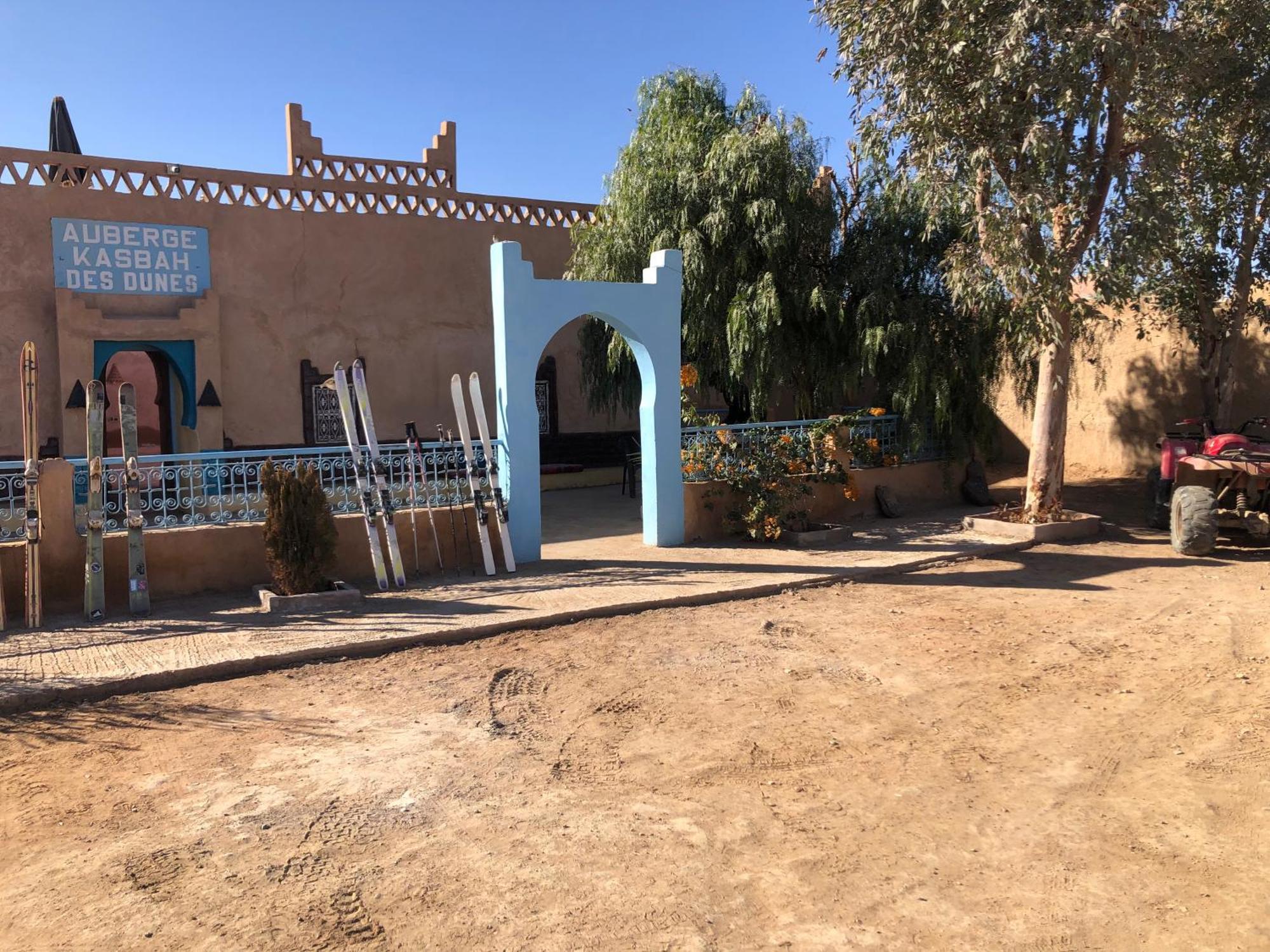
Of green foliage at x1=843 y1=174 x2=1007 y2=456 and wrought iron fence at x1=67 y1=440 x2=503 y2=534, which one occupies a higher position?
green foliage at x1=843 y1=174 x2=1007 y2=456

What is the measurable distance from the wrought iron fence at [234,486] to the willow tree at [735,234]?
4.14 metres

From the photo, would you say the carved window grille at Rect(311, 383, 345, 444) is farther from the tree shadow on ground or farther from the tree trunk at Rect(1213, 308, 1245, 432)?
the tree trunk at Rect(1213, 308, 1245, 432)

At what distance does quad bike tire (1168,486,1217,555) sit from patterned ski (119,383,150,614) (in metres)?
9.58

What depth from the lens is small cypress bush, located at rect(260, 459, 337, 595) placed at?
25.4ft

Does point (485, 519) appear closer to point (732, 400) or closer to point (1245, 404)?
point (732, 400)

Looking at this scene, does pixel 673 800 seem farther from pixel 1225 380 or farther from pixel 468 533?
pixel 1225 380

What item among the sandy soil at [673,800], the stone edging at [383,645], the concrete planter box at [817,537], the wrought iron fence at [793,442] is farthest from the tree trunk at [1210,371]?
the sandy soil at [673,800]

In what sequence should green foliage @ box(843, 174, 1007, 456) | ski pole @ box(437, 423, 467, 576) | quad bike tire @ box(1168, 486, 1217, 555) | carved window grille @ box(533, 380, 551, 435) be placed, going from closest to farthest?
ski pole @ box(437, 423, 467, 576)
quad bike tire @ box(1168, 486, 1217, 555)
green foliage @ box(843, 174, 1007, 456)
carved window grille @ box(533, 380, 551, 435)

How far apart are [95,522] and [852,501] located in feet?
28.1

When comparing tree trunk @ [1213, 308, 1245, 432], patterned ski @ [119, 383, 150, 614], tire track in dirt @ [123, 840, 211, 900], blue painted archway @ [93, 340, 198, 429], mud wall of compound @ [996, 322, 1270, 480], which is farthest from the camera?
mud wall of compound @ [996, 322, 1270, 480]

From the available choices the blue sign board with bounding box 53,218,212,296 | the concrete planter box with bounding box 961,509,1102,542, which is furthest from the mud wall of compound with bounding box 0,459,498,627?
the concrete planter box with bounding box 961,509,1102,542

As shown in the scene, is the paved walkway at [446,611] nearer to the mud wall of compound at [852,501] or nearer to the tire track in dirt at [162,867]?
the mud wall of compound at [852,501]

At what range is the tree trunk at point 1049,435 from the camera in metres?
11.2

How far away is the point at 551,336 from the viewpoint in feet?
32.7
